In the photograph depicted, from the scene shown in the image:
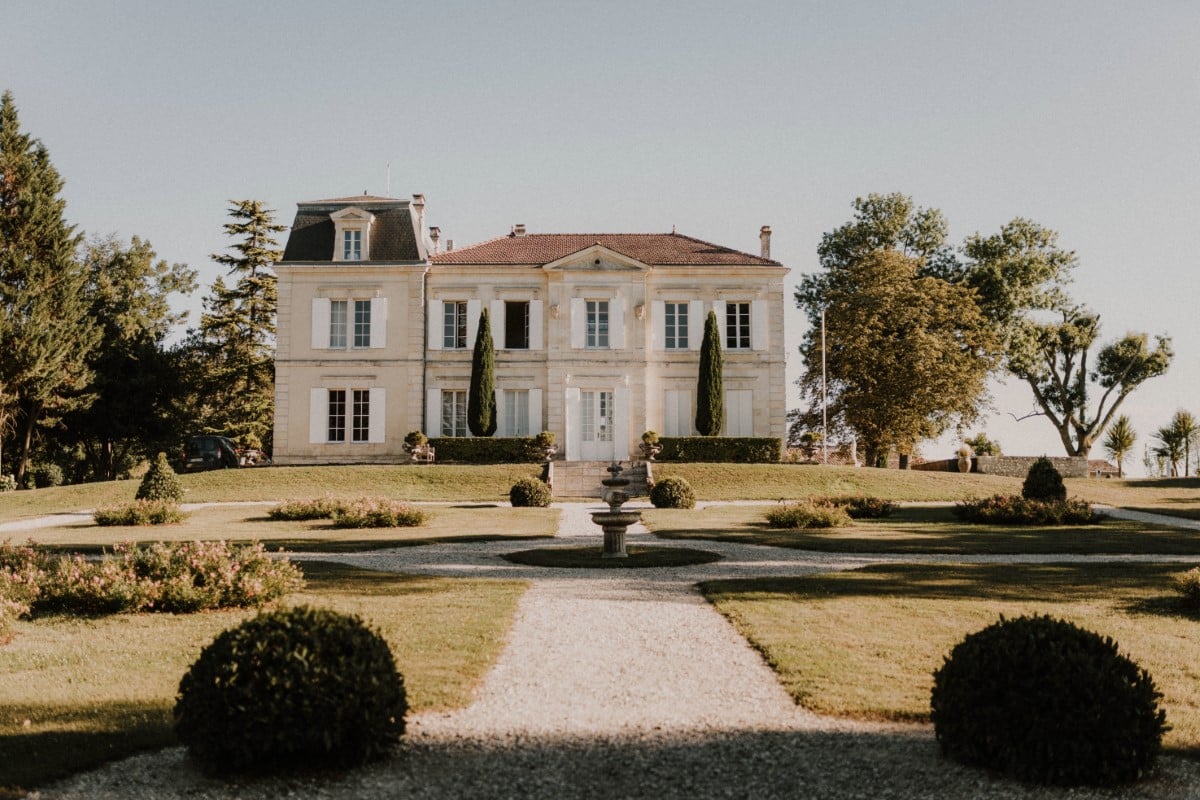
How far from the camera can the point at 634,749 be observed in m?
4.93

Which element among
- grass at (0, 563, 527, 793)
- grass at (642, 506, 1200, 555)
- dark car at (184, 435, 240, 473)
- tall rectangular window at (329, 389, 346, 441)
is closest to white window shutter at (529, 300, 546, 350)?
tall rectangular window at (329, 389, 346, 441)

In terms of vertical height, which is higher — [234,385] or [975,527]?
[234,385]

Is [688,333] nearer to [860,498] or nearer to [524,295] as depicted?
[524,295]

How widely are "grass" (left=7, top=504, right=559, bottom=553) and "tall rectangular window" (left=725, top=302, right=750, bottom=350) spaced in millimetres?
14048

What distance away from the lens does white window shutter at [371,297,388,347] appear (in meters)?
32.2

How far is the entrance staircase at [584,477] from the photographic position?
2698cm

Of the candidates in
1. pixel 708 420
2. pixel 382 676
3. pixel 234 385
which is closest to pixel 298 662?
pixel 382 676

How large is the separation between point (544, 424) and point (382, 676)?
89.9 ft

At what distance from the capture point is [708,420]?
3144cm

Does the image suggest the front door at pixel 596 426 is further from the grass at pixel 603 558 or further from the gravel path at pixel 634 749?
the gravel path at pixel 634 749

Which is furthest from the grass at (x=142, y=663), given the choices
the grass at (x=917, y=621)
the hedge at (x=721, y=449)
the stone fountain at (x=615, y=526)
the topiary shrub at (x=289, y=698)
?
the hedge at (x=721, y=449)

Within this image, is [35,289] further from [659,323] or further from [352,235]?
[659,323]

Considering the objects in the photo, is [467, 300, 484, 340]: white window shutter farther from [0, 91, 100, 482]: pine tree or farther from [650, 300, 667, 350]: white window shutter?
[0, 91, 100, 482]: pine tree

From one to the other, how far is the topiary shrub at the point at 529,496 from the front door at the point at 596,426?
8.91 meters
